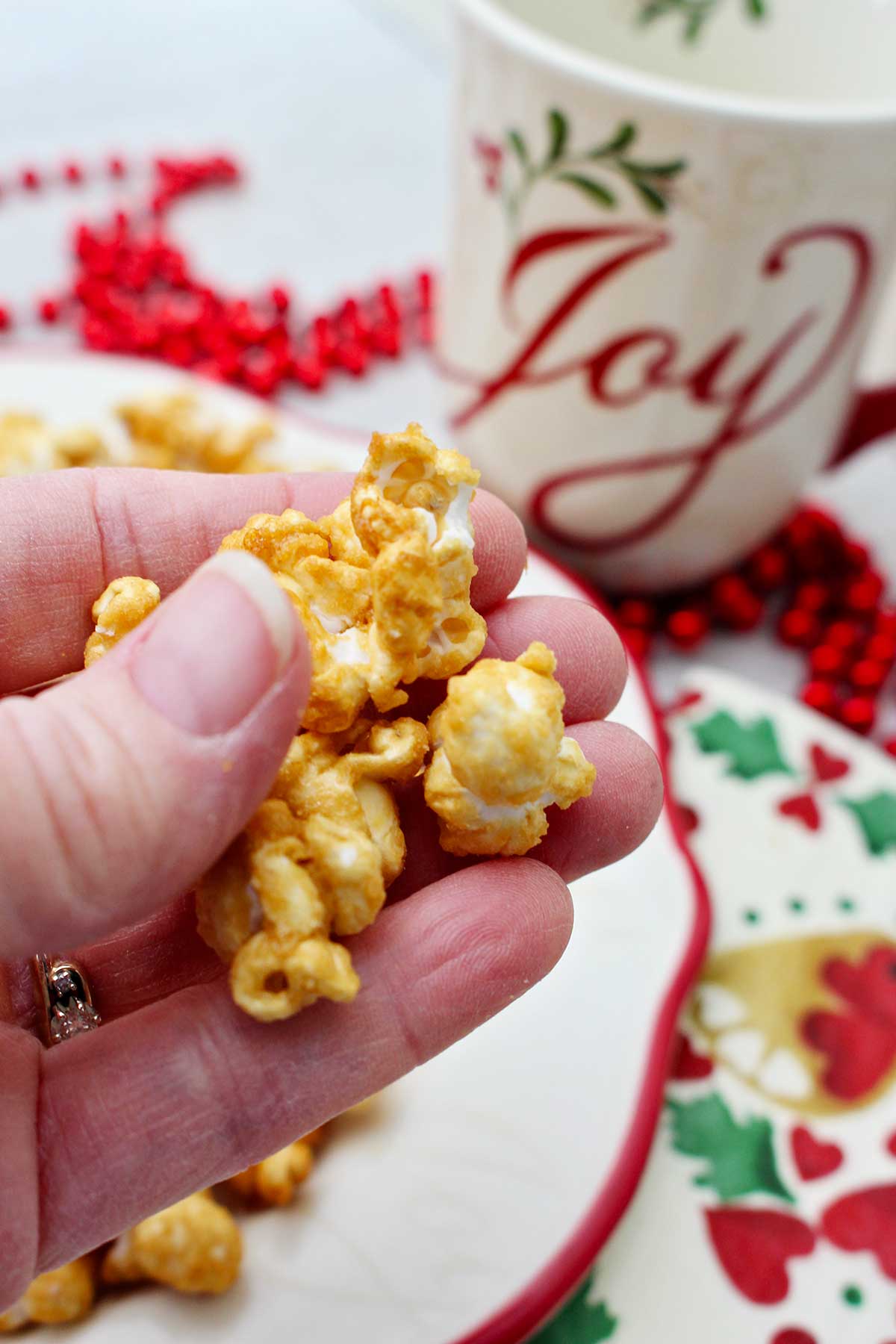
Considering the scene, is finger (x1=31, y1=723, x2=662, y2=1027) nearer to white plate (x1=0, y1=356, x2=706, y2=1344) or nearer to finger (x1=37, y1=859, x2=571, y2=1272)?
finger (x1=37, y1=859, x2=571, y2=1272)

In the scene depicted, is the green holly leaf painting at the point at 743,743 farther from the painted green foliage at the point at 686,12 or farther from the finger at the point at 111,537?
the painted green foliage at the point at 686,12

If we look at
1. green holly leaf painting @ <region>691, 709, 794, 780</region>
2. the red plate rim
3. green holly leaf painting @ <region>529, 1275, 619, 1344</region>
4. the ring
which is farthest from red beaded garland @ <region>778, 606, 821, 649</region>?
the ring

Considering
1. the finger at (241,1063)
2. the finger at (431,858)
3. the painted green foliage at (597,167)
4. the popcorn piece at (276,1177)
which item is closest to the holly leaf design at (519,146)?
the painted green foliage at (597,167)

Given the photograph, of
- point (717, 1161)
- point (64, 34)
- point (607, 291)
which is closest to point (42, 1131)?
point (717, 1161)

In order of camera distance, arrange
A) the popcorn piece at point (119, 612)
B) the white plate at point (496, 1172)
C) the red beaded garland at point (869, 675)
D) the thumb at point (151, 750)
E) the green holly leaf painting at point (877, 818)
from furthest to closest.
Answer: the red beaded garland at point (869, 675), the green holly leaf painting at point (877, 818), the white plate at point (496, 1172), the popcorn piece at point (119, 612), the thumb at point (151, 750)

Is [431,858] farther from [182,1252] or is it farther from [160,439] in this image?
[160,439]

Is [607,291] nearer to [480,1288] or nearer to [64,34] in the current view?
[480,1288]
